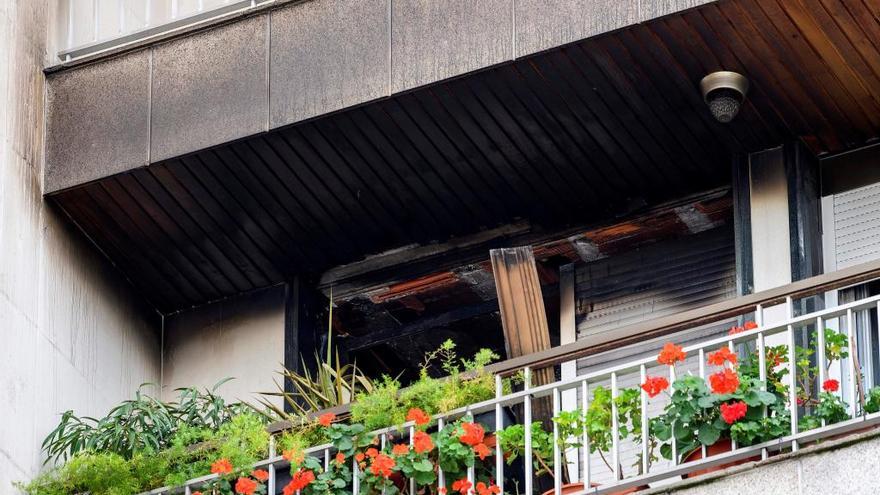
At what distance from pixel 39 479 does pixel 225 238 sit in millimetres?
2286

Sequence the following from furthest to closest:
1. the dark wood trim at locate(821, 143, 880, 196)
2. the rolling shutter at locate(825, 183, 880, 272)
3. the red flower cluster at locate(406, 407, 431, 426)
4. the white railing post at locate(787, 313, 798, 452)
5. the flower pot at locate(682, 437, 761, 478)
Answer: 1. the dark wood trim at locate(821, 143, 880, 196)
2. the rolling shutter at locate(825, 183, 880, 272)
3. the red flower cluster at locate(406, 407, 431, 426)
4. the flower pot at locate(682, 437, 761, 478)
5. the white railing post at locate(787, 313, 798, 452)

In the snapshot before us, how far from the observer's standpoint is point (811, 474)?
1037cm

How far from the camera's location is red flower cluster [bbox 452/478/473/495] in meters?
11.3

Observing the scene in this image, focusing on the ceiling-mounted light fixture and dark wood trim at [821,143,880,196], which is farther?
dark wood trim at [821,143,880,196]

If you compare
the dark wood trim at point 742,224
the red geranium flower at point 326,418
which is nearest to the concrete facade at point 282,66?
the dark wood trim at point 742,224

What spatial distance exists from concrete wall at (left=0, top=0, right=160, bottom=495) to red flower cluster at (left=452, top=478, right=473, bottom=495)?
Answer: 10.5 feet

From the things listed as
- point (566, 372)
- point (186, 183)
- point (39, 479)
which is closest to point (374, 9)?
point (186, 183)

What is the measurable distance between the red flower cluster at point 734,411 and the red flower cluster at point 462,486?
149 centimetres

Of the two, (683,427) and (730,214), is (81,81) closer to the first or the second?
(730,214)

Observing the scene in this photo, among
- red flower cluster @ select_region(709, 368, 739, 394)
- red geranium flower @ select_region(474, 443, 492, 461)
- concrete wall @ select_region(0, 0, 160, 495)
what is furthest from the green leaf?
concrete wall @ select_region(0, 0, 160, 495)

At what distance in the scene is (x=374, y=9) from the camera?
522 inches

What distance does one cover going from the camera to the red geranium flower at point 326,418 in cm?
1210

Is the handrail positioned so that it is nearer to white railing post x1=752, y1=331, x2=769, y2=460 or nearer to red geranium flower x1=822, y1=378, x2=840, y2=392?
white railing post x1=752, y1=331, x2=769, y2=460

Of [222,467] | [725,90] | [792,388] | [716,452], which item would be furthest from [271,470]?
[725,90]
